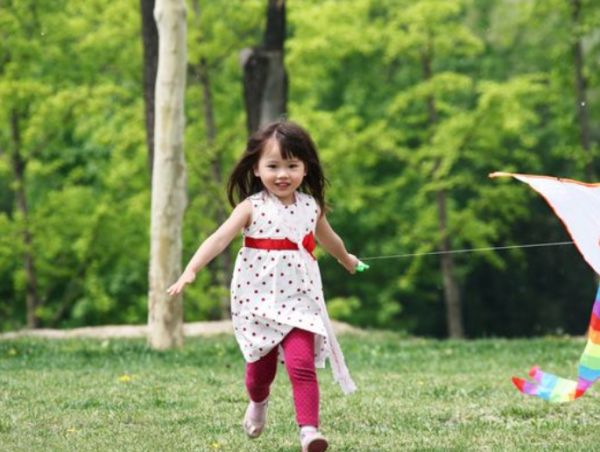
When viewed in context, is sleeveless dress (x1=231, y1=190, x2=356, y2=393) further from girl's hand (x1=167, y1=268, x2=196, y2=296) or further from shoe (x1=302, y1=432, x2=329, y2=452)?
shoe (x1=302, y1=432, x2=329, y2=452)

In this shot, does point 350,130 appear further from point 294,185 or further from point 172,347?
point 294,185

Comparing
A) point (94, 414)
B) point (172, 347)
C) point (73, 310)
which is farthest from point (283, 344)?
point (73, 310)

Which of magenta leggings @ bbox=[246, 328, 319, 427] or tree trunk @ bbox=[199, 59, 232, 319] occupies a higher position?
magenta leggings @ bbox=[246, 328, 319, 427]

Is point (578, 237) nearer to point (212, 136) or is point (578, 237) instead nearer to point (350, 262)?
point (350, 262)

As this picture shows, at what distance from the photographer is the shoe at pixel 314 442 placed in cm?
549

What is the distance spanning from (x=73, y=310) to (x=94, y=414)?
24.3 m

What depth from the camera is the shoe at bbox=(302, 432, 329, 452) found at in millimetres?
5492

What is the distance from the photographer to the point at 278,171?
5.89 meters

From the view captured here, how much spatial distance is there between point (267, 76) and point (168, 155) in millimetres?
4283

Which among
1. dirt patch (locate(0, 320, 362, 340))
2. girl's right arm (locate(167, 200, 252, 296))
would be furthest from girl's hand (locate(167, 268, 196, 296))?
dirt patch (locate(0, 320, 362, 340))

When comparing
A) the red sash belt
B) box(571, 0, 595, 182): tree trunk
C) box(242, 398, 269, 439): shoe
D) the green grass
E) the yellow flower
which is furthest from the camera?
box(571, 0, 595, 182): tree trunk

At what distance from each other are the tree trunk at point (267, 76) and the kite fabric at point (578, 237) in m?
10.4

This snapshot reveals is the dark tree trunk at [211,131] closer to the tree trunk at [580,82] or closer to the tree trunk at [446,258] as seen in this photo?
the tree trunk at [446,258]

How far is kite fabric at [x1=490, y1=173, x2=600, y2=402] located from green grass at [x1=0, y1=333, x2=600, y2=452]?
306mm
